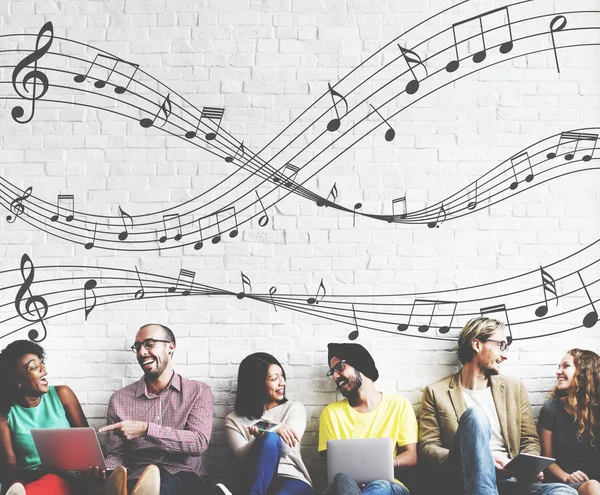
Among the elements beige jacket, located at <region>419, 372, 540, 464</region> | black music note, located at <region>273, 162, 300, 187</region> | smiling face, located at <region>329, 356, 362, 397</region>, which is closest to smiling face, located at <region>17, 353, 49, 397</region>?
smiling face, located at <region>329, 356, 362, 397</region>

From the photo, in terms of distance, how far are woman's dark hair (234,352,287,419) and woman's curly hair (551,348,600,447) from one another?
151 cm

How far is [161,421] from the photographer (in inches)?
151

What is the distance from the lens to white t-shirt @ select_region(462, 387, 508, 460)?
3.84 meters

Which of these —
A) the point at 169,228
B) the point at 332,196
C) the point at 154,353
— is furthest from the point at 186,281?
the point at 332,196

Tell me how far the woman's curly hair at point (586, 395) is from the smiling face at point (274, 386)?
1.50 metres

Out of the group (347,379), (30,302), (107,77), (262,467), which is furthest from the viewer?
(107,77)

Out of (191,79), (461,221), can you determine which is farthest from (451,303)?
(191,79)

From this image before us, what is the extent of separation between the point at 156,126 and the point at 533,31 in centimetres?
226

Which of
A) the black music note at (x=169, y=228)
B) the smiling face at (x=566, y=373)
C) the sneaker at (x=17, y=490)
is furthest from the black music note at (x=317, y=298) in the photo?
the sneaker at (x=17, y=490)

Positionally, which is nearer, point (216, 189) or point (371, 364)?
point (371, 364)

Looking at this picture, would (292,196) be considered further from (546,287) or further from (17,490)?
(17,490)

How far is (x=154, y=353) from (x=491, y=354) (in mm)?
1776

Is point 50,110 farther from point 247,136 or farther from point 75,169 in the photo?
point 247,136

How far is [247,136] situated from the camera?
429cm
